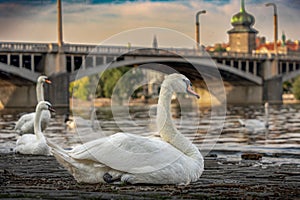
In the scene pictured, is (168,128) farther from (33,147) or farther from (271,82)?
(271,82)

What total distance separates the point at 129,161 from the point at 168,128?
82 cm

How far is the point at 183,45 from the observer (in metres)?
8.07

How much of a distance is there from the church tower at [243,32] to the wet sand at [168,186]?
326 ft

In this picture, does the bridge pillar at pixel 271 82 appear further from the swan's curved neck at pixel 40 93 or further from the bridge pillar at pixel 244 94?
the swan's curved neck at pixel 40 93

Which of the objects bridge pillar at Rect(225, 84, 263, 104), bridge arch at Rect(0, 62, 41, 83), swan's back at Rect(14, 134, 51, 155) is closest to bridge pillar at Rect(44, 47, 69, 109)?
bridge arch at Rect(0, 62, 41, 83)

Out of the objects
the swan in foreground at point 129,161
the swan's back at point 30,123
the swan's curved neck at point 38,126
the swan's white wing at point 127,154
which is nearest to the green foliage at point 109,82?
the swan's back at point 30,123

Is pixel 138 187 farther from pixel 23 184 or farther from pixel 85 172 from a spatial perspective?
pixel 23 184

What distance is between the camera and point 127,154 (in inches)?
288

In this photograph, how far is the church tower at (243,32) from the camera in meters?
109

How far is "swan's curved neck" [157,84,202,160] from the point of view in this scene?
7.91 metres

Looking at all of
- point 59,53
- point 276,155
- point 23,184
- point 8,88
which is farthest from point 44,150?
point 8,88

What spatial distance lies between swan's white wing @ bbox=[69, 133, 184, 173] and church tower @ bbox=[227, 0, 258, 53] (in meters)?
102

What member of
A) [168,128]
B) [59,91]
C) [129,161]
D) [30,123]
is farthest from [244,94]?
[129,161]

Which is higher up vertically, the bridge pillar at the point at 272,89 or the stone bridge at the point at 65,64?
the stone bridge at the point at 65,64
